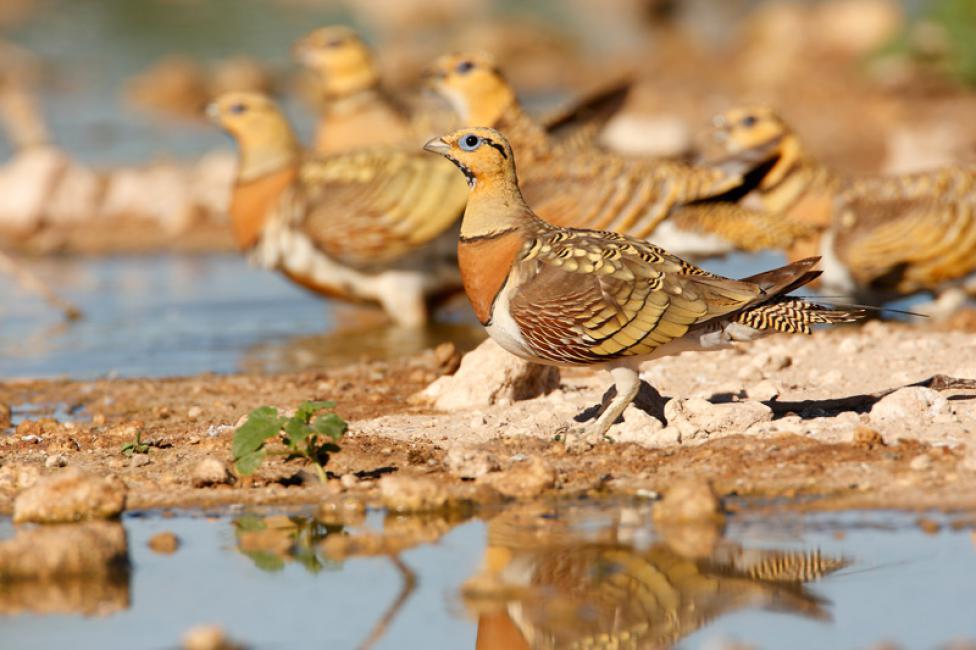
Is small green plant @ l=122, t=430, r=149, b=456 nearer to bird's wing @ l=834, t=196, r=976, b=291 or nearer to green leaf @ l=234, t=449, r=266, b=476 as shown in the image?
green leaf @ l=234, t=449, r=266, b=476

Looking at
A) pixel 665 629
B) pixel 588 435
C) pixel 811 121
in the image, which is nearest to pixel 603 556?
pixel 665 629

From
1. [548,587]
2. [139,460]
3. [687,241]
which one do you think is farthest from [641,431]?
[687,241]

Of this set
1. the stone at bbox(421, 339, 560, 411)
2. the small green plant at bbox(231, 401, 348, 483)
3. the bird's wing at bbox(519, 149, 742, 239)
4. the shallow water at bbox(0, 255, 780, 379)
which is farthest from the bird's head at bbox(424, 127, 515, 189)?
the shallow water at bbox(0, 255, 780, 379)

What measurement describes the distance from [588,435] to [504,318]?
23.8 inches

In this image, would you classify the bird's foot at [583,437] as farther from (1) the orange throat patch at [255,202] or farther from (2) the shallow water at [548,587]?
(1) the orange throat patch at [255,202]

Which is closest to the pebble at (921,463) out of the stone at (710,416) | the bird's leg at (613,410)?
the stone at (710,416)

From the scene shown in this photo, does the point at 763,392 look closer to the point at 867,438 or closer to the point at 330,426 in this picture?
the point at 867,438

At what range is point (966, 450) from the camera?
6211 millimetres

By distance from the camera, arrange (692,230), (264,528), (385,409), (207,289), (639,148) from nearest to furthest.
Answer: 1. (264,528)
2. (385,409)
3. (692,230)
4. (207,289)
5. (639,148)

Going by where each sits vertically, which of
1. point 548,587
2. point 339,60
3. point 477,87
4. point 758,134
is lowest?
point 548,587

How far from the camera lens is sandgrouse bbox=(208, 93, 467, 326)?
11195 mm

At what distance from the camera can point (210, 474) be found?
6.26 metres

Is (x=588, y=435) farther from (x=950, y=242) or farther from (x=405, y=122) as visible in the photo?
(x=405, y=122)

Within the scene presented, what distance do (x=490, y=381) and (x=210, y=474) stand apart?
1758 millimetres
